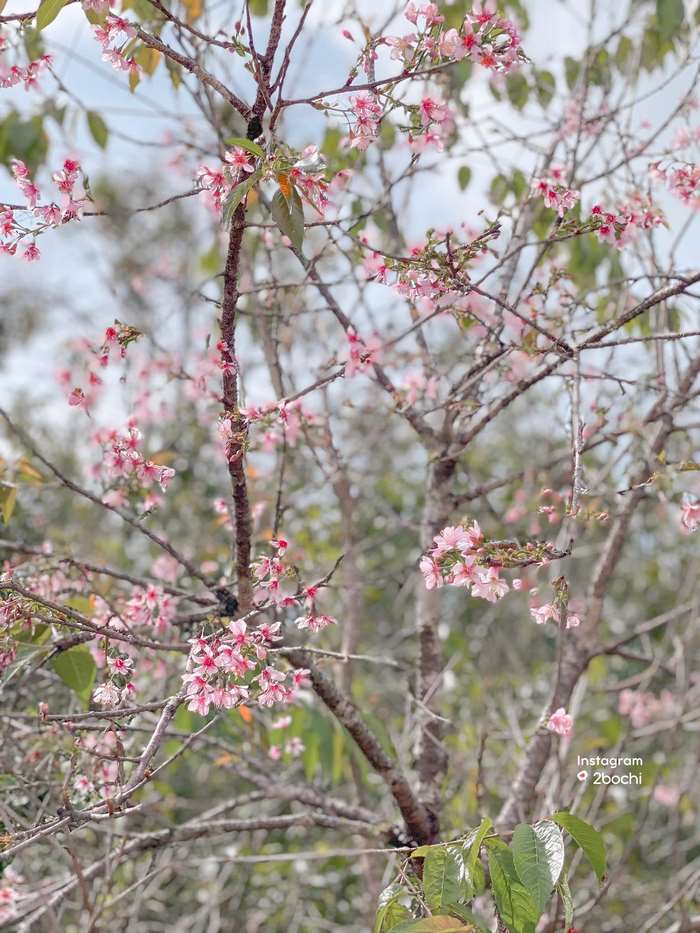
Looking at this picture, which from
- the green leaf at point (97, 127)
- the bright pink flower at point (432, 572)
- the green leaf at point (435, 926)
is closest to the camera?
the green leaf at point (435, 926)

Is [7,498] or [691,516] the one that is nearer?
[691,516]

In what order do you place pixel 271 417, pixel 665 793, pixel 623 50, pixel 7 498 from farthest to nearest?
pixel 665 793 < pixel 623 50 < pixel 7 498 < pixel 271 417

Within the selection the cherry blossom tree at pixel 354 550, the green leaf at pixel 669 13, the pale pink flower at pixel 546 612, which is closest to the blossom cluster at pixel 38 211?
the cherry blossom tree at pixel 354 550

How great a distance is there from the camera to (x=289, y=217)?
1.37 meters

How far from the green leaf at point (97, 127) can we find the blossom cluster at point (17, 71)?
75 centimetres

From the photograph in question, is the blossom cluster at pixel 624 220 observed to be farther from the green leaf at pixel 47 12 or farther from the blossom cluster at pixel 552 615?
the green leaf at pixel 47 12

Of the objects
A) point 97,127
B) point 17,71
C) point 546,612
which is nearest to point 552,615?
point 546,612

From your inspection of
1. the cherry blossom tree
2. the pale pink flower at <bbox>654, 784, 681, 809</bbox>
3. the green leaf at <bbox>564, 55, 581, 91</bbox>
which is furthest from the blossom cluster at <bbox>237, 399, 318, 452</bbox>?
the pale pink flower at <bbox>654, 784, 681, 809</bbox>

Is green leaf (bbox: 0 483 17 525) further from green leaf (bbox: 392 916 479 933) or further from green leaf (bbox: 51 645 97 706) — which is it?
green leaf (bbox: 392 916 479 933)

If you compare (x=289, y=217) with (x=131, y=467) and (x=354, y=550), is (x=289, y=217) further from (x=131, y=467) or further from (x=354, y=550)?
(x=354, y=550)

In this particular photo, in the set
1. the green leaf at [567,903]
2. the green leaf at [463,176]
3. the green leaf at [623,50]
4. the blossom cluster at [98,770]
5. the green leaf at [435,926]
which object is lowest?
the green leaf at [567,903]

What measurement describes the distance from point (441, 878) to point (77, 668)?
85 cm

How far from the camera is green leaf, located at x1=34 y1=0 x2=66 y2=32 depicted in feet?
4.36

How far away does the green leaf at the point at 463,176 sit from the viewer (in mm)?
2643
